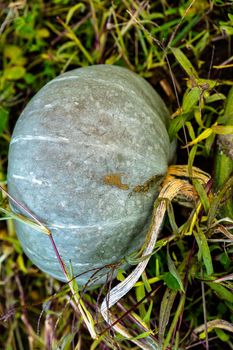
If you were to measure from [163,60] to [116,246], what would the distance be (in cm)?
64

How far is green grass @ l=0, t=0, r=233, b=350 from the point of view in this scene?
1.30 metres

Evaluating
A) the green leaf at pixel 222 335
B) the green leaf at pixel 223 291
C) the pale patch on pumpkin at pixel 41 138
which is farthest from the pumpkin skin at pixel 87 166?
the green leaf at pixel 222 335

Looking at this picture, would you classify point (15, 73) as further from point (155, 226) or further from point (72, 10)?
point (155, 226)

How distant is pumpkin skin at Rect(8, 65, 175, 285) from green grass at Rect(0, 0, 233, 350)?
100 millimetres

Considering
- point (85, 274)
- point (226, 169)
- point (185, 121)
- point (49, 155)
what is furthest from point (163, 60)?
point (85, 274)

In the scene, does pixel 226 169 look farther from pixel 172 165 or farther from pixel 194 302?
pixel 194 302

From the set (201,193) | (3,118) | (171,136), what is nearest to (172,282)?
(201,193)

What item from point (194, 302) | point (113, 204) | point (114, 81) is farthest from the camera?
point (194, 302)

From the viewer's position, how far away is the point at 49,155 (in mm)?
1157

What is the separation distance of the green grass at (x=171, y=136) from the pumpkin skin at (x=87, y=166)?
0.10 m

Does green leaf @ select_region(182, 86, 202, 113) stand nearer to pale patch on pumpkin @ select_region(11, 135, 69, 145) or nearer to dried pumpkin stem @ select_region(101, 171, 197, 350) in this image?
dried pumpkin stem @ select_region(101, 171, 197, 350)

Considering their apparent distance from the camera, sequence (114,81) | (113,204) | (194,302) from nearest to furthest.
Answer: (113,204)
(114,81)
(194,302)

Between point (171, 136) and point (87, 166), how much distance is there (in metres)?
0.29

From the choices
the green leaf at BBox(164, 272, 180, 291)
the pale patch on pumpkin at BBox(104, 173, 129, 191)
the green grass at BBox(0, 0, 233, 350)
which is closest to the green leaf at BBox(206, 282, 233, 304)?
the green grass at BBox(0, 0, 233, 350)
